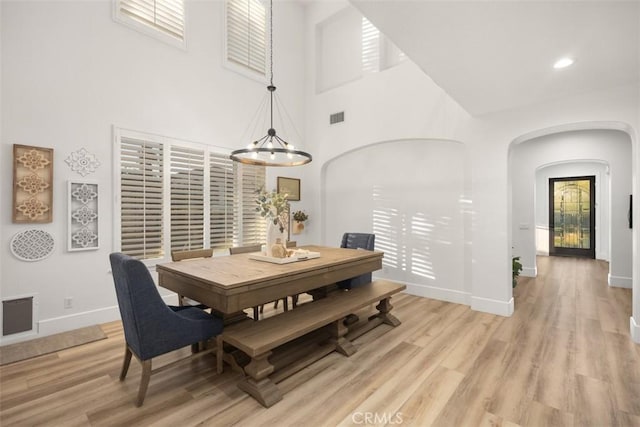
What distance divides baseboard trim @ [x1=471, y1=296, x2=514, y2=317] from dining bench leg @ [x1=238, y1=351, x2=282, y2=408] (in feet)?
10.2

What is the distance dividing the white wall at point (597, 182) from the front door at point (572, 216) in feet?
0.54

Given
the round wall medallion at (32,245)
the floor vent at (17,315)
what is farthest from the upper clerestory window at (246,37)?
the floor vent at (17,315)

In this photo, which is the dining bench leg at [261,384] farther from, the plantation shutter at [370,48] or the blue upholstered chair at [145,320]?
the plantation shutter at [370,48]

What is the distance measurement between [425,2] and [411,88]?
3018mm

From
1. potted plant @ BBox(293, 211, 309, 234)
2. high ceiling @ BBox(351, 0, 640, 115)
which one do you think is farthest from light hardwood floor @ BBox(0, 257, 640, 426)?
potted plant @ BBox(293, 211, 309, 234)

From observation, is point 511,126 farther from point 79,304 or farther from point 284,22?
point 79,304

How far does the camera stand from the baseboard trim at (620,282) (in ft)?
16.9

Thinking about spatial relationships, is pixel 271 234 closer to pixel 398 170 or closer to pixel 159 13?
pixel 398 170

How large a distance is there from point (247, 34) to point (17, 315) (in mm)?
5135

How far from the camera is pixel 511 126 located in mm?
3822

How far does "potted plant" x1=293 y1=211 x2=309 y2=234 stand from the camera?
5.71 meters

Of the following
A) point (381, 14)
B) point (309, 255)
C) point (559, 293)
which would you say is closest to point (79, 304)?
point (309, 255)

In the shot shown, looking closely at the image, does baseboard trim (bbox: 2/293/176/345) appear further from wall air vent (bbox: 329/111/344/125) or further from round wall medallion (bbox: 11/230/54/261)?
wall air vent (bbox: 329/111/344/125)
